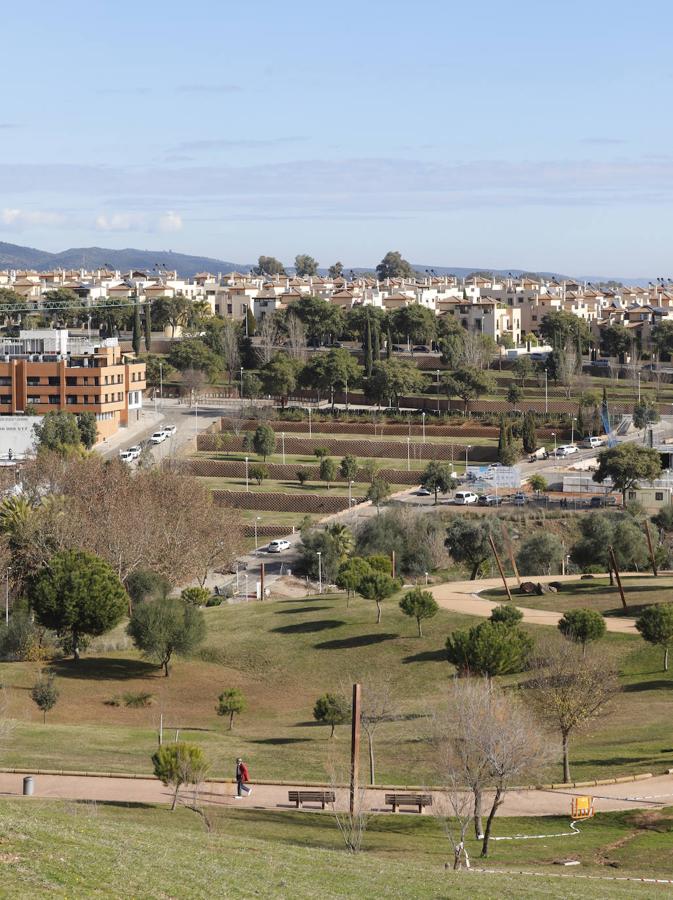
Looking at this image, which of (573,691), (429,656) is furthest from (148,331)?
A: (573,691)

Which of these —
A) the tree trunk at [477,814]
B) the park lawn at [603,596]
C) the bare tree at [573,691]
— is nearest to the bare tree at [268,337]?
the park lawn at [603,596]

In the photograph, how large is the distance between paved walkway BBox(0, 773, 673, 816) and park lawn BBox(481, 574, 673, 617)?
16019mm

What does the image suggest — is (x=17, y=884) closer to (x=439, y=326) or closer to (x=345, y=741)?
(x=345, y=741)

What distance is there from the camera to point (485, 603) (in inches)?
1870

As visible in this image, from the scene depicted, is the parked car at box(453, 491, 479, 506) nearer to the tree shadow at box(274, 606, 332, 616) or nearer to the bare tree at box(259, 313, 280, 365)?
the tree shadow at box(274, 606, 332, 616)

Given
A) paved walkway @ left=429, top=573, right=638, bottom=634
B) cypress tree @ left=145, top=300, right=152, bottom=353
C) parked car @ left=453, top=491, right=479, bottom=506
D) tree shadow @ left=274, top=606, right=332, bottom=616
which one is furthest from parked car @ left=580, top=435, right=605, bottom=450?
tree shadow @ left=274, top=606, right=332, bottom=616

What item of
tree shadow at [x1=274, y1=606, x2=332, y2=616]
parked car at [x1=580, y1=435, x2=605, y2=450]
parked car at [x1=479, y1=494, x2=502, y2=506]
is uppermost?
parked car at [x1=580, y1=435, x2=605, y2=450]

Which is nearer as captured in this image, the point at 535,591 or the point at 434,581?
the point at 535,591

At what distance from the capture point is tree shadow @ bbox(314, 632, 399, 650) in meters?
43.9

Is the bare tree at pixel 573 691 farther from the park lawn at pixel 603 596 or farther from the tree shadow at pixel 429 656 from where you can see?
the park lawn at pixel 603 596

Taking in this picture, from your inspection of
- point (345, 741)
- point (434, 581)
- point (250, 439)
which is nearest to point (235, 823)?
point (345, 741)

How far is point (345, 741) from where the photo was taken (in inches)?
1357

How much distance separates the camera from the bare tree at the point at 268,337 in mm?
114938

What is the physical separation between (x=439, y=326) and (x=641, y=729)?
3560 inches
